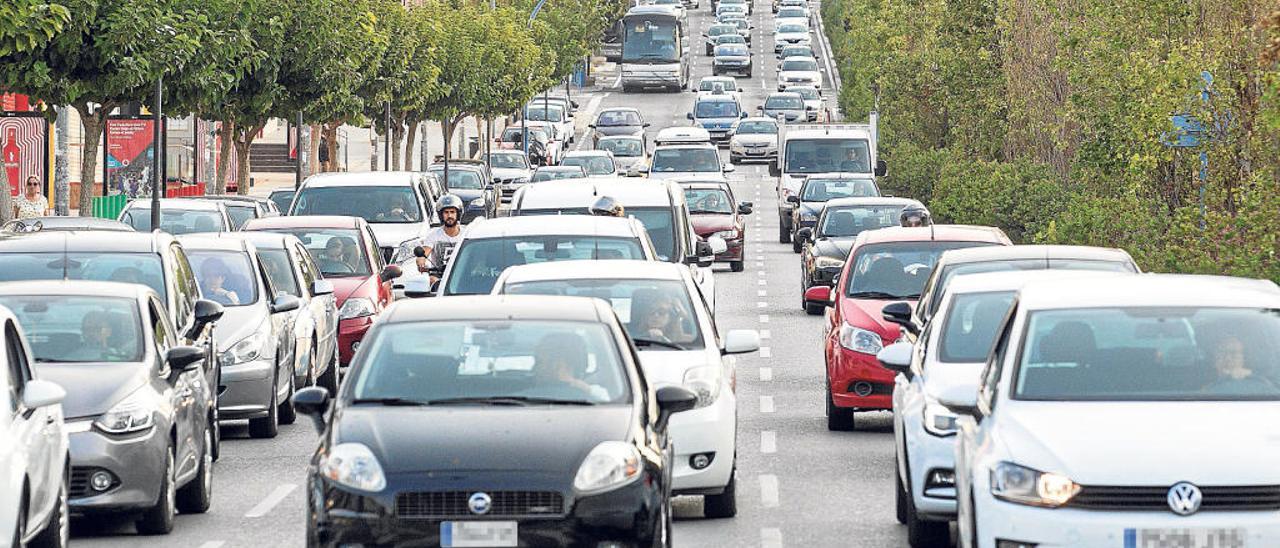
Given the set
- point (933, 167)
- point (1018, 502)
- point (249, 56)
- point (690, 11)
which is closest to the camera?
point (1018, 502)

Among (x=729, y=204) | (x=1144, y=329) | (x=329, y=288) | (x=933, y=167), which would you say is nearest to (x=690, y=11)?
(x=933, y=167)

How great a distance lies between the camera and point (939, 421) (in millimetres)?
12891

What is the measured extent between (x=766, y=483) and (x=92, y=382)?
4.44m

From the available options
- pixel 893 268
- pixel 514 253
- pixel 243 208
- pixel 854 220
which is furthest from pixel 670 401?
pixel 243 208

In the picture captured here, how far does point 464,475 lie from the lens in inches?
393

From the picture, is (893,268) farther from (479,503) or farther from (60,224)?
(479,503)

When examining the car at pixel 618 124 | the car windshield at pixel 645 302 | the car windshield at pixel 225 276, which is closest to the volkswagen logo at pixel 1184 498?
the car windshield at pixel 645 302

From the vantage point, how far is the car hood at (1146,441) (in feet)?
31.2

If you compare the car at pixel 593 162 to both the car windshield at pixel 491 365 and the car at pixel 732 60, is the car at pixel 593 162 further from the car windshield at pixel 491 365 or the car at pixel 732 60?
the car at pixel 732 60

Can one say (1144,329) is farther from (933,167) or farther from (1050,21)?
(933,167)

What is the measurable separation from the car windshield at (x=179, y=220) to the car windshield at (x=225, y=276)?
30.5 ft

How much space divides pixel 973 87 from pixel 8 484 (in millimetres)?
37067

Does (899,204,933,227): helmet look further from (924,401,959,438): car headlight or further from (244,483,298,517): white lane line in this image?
(924,401,959,438): car headlight

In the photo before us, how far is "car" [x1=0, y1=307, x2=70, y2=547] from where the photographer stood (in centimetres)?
1046
